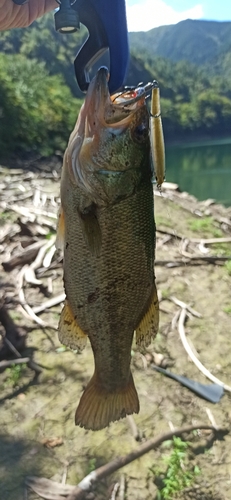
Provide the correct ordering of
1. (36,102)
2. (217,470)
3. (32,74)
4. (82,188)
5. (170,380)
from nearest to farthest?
(82,188)
(217,470)
(170,380)
(36,102)
(32,74)

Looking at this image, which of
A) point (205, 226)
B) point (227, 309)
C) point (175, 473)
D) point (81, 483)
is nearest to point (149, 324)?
point (81, 483)

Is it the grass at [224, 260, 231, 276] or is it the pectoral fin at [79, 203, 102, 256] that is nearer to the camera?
the pectoral fin at [79, 203, 102, 256]

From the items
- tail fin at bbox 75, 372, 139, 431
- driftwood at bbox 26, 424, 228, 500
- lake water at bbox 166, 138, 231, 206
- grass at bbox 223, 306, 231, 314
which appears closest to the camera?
tail fin at bbox 75, 372, 139, 431

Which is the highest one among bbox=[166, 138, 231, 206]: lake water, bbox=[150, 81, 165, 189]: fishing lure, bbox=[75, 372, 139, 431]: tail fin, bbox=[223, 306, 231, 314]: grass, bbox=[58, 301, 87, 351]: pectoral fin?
bbox=[150, 81, 165, 189]: fishing lure

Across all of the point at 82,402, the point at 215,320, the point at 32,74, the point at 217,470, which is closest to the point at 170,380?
the point at 217,470

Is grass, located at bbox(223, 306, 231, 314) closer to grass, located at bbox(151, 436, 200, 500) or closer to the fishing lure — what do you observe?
grass, located at bbox(151, 436, 200, 500)

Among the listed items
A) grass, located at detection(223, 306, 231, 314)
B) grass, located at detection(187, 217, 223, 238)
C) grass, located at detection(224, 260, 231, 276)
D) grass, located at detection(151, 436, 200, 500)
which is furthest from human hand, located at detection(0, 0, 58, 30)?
grass, located at detection(187, 217, 223, 238)

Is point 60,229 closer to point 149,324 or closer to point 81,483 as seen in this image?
point 149,324

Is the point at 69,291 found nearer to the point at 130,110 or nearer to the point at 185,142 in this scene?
the point at 130,110
